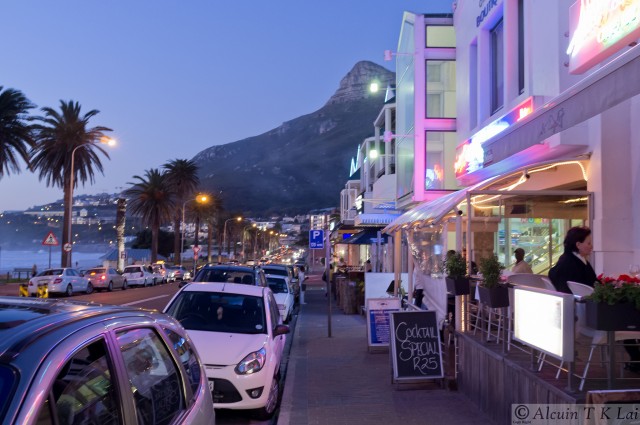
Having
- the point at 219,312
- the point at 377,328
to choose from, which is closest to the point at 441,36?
the point at 377,328

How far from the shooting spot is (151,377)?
3.22 meters

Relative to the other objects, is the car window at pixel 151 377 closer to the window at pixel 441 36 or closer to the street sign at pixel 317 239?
the street sign at pixel 317 239

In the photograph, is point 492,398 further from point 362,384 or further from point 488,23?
point 488,23

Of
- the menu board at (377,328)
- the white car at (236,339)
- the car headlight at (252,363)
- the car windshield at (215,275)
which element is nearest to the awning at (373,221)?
the car windshield at (215,275)

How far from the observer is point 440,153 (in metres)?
22.9

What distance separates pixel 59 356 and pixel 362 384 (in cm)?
814

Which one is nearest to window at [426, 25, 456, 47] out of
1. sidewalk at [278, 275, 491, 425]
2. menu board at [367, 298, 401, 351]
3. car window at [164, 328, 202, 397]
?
sidewalk at [278, 275, 491, 425]

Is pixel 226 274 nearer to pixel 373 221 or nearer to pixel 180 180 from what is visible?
pixel 373 221

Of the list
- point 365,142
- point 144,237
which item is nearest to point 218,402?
point 365,142

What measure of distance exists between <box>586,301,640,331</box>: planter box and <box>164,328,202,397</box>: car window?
9.76ft

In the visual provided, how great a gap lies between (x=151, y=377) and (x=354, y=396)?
6373 mm

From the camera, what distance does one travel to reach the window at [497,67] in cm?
1698

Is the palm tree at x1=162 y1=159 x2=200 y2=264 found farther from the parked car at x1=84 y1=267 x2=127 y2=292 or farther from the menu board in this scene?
the menu board

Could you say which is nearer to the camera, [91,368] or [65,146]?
[91,368]
